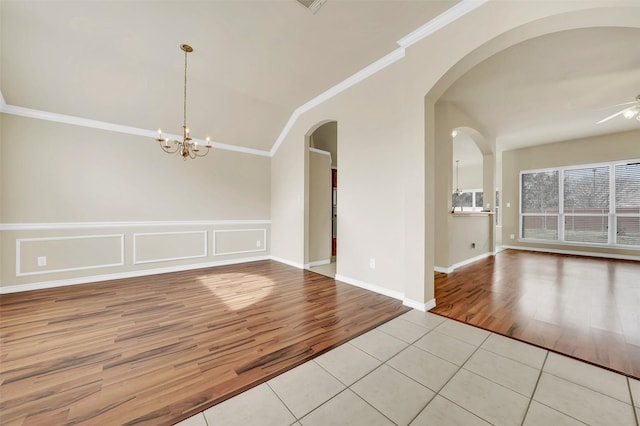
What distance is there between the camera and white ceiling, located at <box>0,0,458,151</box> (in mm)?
2436

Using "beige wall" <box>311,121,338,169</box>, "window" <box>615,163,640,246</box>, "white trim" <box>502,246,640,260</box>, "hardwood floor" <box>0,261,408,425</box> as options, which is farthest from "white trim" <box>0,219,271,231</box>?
"window" <box>615,163,640,246</box>

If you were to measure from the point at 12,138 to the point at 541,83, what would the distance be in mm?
7496

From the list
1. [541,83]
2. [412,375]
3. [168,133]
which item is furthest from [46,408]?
[541,83]

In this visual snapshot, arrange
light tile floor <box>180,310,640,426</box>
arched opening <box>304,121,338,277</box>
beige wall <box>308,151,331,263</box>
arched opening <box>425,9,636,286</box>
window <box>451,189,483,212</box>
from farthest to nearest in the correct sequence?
window <box>451,189,483,212</box>
beige wall <box>308,151,331,263</box>
arched opening <box>304,121,338,277</box>
arched opening <box>425,9,636,286</box>
light tile floor <box>180,310,640,426</box>

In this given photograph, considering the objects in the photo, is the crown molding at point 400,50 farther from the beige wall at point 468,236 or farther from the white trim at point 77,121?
the beige wall at point 468,236

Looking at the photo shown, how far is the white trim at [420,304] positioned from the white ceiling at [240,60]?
303 centimetres

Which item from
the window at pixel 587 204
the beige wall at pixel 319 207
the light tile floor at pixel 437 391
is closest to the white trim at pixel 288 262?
the beige wall at pixel 319 207

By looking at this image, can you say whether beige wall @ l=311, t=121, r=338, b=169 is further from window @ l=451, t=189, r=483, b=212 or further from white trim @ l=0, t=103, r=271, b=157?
window @ l=451, t=189, r=483, b=212

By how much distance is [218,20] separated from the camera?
2.57 metres

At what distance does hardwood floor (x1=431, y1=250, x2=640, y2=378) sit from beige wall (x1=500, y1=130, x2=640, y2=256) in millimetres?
2446

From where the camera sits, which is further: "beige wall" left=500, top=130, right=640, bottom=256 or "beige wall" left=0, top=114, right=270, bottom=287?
"beige wall" left=500, top=130, right=640, bottom=256

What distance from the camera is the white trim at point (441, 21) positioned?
2262mm

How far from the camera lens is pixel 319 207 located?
16.8 feet

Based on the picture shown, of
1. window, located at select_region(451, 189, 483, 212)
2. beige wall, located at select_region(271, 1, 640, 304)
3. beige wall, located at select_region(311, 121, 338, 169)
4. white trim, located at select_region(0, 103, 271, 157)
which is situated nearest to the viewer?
beige wall, located at select_region(271, 1, 640, 304)
